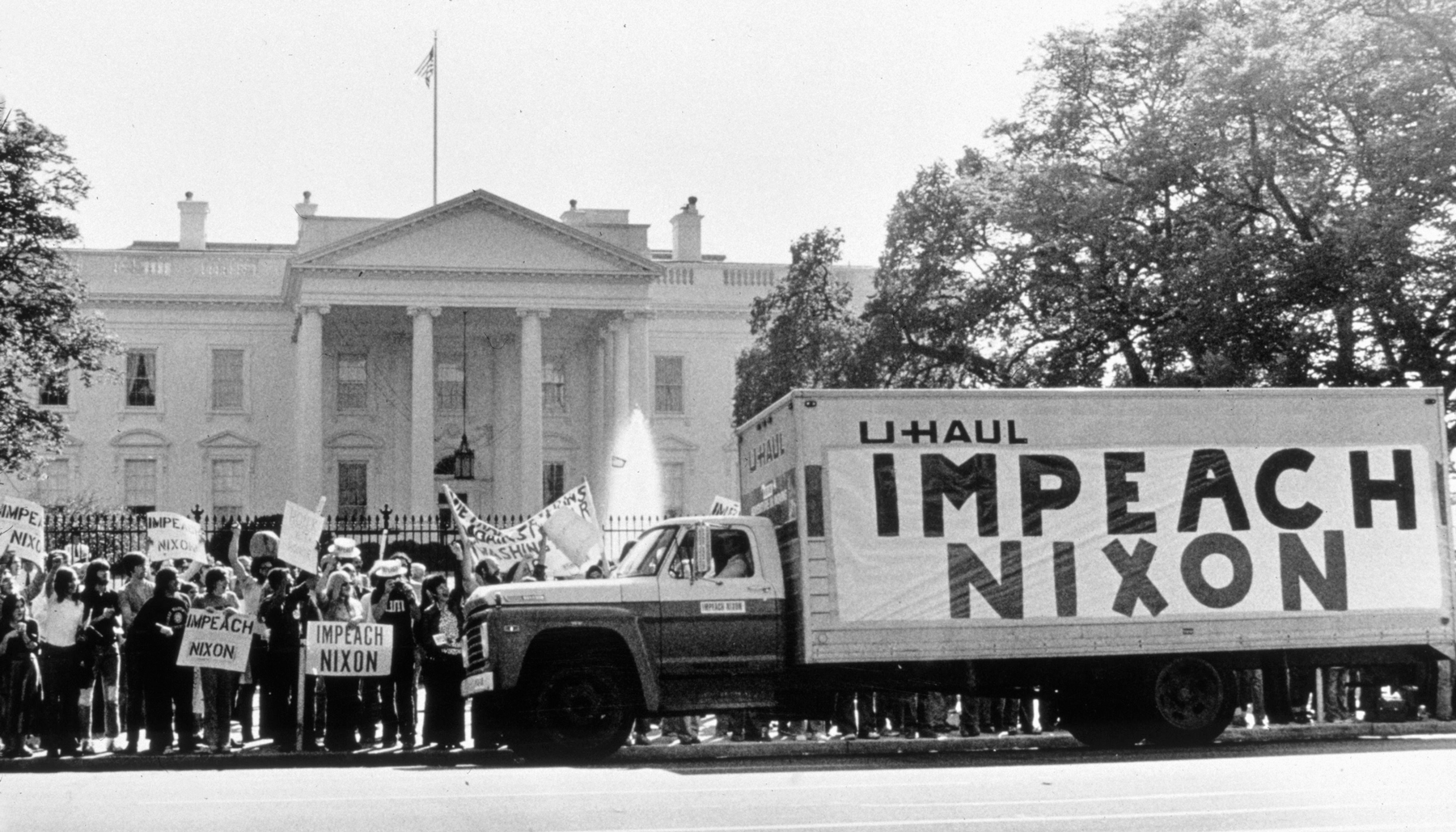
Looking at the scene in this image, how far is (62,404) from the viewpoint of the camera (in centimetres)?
5722

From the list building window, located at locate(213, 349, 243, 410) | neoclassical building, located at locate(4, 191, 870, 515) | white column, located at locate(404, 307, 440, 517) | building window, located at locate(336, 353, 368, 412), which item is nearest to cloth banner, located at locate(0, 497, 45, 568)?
white column, located at locate(404, 307, 440, 517)

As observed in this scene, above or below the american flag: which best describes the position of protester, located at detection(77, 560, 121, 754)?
below

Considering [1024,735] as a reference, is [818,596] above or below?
above

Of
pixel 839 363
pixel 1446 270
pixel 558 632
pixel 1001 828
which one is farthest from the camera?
pixel 839 363

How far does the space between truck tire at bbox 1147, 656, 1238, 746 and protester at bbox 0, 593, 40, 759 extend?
9925 mm

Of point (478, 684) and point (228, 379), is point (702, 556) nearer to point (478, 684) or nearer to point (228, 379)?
point (478, 684)

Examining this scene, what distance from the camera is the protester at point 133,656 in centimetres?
1599

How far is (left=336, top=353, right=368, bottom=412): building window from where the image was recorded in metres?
57.9

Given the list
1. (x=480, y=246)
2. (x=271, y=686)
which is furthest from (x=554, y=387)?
(x=271, y=686)

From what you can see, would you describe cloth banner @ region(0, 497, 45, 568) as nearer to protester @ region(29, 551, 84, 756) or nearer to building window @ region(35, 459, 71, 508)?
protester @ region(29, 551, 84, 756)

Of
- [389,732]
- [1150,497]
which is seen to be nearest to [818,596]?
[1150,497]

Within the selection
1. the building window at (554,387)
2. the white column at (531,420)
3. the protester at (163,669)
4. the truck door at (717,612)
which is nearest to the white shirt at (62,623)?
the protester at (163,669)

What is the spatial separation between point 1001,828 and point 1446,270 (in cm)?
2290

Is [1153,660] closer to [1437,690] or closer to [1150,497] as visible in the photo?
[1150,497]
